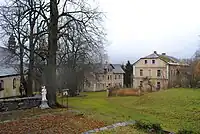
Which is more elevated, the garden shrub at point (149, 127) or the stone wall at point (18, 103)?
the stone wall at point (18, 103)

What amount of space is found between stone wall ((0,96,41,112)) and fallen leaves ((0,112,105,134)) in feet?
19.2

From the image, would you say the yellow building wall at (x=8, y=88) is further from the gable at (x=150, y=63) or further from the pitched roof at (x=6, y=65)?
the gable at (x=150, y=63)

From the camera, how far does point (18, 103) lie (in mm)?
18734

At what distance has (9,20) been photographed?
2264cm

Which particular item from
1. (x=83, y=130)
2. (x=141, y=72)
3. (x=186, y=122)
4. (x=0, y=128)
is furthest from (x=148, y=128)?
(x=141, y=72)

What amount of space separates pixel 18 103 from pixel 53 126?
8311 mm

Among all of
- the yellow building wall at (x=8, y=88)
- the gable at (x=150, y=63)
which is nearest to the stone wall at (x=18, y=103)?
the yellow building wall at (x=8, y=88)

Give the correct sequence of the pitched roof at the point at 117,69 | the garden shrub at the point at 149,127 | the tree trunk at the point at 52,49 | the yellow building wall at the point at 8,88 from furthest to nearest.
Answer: the pitched roof at the point at 117,69, the yellow building wall at the point at 8,88, the tree trunk at the point at 52,49, the garden shrub at the point at 149,127

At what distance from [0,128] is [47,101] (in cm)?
851

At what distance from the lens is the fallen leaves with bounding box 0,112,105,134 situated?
10.4m

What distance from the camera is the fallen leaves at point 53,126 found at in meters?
10.4

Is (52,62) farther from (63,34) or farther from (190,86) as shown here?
(190,86)

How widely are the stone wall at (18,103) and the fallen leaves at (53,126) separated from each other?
586 centimetres

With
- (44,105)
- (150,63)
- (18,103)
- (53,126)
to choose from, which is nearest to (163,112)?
(44,105)
